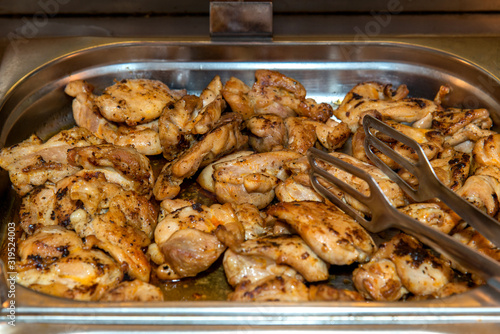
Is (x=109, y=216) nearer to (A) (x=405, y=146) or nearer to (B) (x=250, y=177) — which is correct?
(B) (x=250, y=177)

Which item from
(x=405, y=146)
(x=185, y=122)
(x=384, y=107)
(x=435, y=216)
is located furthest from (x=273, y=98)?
(x=435, y=216)

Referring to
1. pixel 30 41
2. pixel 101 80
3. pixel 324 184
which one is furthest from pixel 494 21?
pixel 30 41

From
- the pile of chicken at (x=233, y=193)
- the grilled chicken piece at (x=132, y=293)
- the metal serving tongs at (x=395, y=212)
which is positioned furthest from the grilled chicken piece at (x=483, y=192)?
the grilled chicken piece at (x=132, y=293)

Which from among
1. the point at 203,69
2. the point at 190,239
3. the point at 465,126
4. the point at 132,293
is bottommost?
the point at 132,293

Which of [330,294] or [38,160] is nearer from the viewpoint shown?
[330,294]

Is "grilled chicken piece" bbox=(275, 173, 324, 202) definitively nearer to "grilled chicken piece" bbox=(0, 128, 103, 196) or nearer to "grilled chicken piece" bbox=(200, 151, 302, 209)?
"grilled chicken piece" bbox=(200, 151, 302, 209)

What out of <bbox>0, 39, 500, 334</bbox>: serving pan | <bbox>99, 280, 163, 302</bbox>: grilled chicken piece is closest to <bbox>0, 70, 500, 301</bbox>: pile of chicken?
<bbox>99, 280, 163, 302</bbox>: grilled chicken piece

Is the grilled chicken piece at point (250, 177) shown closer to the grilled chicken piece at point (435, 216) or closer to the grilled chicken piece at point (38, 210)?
the grilled chicken piece at point (435, 216)

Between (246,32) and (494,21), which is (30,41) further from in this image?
(494,21)
